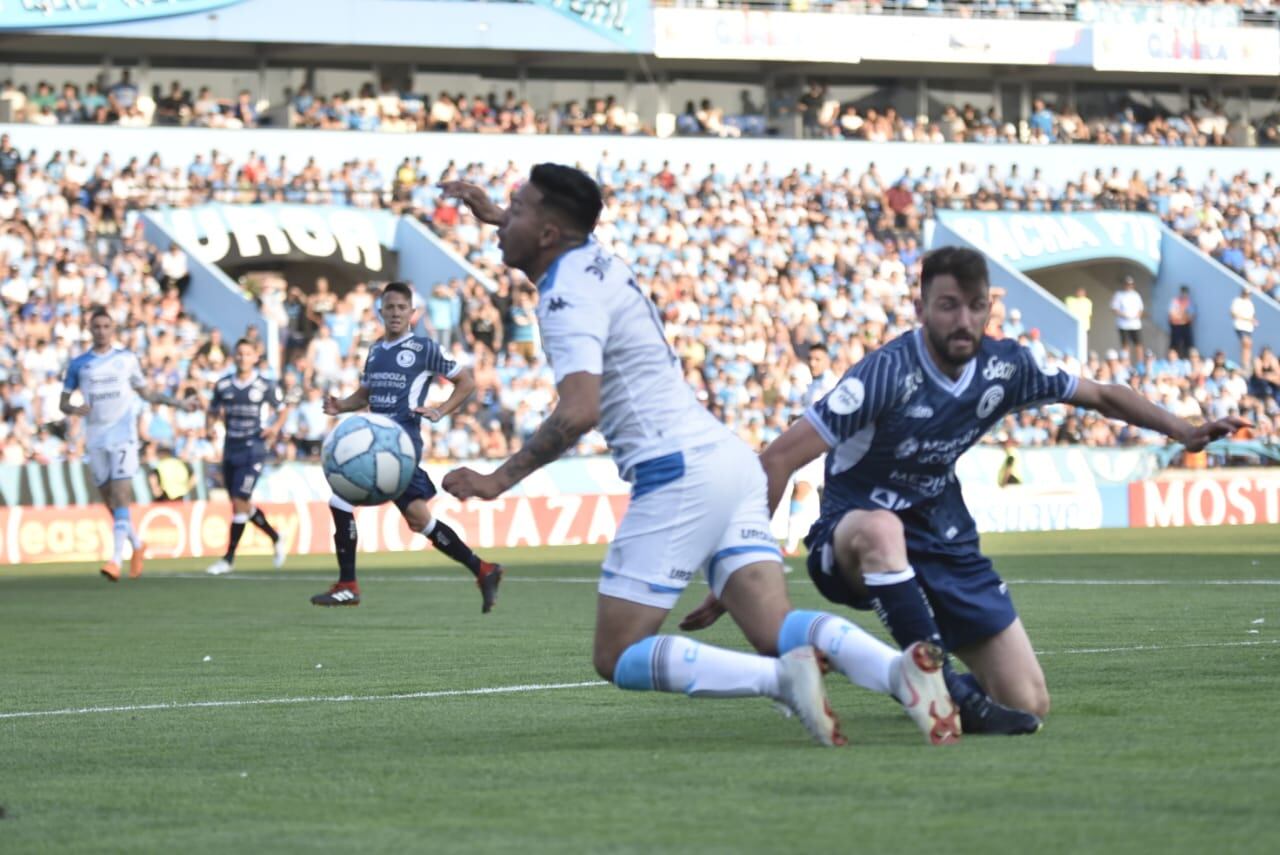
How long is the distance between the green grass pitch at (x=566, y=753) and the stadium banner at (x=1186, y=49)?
3697 centimetres

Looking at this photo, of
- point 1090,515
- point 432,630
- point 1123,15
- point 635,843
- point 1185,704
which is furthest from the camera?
point 1123,15

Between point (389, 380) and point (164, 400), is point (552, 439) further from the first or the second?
point (164, 400)

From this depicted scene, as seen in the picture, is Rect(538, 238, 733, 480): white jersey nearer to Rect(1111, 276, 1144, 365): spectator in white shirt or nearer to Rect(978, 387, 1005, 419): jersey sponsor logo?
Rect(978, 387, 1005, 419): jersey sponsor logo

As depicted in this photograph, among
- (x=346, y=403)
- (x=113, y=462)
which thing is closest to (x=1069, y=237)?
(x=113, y=462)

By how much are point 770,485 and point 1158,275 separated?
133 ft

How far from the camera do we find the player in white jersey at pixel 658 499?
275 inches

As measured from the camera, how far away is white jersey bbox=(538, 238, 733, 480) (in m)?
7.16

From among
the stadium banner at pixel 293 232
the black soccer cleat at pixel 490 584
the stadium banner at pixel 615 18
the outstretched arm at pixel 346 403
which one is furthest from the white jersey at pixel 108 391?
the stadium banner at pixel 615 18

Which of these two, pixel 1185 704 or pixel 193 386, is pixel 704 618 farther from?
pixel 193 386

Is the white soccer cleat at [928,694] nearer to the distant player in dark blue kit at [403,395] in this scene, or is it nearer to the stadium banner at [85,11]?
the distant player in dark blue kit at [403,395]

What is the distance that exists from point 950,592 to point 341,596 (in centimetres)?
894

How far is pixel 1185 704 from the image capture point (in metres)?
8.39

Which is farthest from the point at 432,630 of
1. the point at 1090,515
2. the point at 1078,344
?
the point at 1078,344

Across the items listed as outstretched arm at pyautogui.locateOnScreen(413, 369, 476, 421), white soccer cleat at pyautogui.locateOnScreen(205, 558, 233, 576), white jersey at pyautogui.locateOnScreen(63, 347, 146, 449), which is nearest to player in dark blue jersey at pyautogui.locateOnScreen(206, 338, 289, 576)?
white soccer cleat at pyautogui.locateOnScreen(205, 558, 233, 576)
